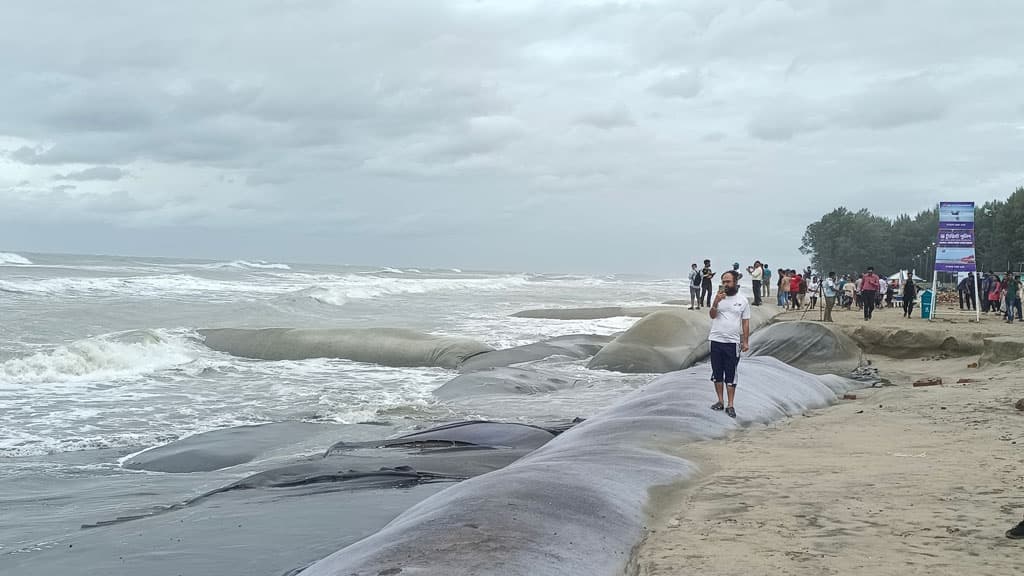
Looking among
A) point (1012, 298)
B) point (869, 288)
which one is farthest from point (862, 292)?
point (1012, 298)

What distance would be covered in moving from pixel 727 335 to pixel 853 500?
3.48 metres

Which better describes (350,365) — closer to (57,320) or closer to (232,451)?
(232,451)

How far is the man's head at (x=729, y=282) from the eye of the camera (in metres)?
8.26

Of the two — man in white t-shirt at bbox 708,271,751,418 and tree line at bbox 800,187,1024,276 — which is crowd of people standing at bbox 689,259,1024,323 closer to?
man in white t-shirt at bbox 708,271,751,418

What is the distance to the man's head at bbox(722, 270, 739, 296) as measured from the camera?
8.26 m

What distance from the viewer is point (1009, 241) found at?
6662 cm

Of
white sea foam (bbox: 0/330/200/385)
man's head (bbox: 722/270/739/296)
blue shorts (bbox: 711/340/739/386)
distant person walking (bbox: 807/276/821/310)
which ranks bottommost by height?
white sea foam (bbox: 0/330/200/385)

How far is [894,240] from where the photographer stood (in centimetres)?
9231

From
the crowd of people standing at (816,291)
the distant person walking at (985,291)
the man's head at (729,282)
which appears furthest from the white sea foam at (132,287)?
the man's head at (729,282)

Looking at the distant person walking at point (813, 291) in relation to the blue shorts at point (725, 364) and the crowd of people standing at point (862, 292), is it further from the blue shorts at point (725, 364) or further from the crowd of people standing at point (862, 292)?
the blue shorts at point (725, 364)

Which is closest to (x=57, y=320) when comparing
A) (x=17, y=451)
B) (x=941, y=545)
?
(x=17, y=451)

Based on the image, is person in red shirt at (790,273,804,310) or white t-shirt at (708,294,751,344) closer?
white t-shirt at (708,294,751,344)

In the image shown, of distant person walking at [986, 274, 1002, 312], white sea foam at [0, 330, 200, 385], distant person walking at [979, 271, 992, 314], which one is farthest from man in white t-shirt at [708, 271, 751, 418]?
distant person walking at [979, 271, 992, 314]

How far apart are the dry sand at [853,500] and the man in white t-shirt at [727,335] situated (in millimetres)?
405
